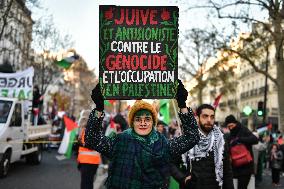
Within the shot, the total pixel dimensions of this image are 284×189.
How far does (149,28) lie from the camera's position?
4297 mm

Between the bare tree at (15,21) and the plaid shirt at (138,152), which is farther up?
the bare tree at (15,21)

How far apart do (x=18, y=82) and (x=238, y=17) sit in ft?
37.1

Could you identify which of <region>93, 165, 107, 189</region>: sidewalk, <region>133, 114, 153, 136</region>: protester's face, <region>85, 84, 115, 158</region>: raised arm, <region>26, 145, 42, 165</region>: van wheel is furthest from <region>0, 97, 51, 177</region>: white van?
<region>133, 114, 153, 136</region>: protester's face

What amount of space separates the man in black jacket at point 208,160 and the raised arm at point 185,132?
1.13 metres

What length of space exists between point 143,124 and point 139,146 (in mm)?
180

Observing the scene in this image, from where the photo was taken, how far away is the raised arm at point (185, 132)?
13.1 feet

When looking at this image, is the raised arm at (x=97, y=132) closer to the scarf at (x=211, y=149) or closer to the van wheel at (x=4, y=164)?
the scarf at (x=211, y=149)

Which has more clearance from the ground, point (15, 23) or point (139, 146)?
point (15, 23)

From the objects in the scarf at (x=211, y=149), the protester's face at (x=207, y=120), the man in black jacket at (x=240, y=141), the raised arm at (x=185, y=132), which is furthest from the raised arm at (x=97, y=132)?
the man in black jacket at (x=240, y=141)

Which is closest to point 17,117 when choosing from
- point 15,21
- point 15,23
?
point 15,21

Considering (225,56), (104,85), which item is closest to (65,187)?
(104,85)

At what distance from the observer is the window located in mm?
13877

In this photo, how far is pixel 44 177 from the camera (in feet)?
45.6

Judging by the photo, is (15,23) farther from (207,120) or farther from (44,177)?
(207,120)
